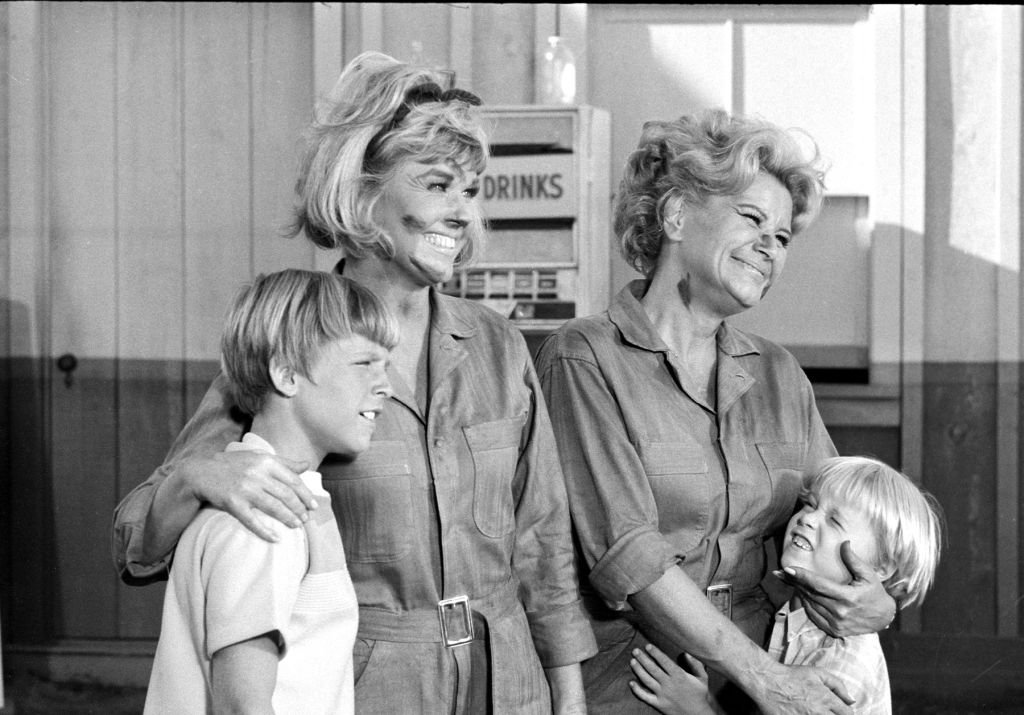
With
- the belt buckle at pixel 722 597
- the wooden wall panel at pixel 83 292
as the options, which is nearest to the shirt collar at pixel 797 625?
the belt buckle at pixel 722 597

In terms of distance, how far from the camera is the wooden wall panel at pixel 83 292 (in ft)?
15.0

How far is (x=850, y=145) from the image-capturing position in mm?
4379

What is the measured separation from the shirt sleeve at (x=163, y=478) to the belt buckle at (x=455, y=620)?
0.40 m

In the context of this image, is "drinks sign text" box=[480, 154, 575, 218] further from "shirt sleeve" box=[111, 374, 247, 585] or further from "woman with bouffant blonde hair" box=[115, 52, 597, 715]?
"shirt sleeve" box=[111, 374, 247, 585]

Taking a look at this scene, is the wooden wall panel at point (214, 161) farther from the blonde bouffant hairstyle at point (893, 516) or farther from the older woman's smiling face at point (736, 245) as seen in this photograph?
the blonde bouffant hairstyle at point (893, 516)

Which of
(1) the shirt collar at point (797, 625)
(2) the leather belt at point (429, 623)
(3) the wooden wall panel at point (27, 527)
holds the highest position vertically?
(2) the leather belt at point (429, 623)

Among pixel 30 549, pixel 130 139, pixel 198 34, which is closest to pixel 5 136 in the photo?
pixel 130 139

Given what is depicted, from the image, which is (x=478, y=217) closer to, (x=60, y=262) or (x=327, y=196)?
(x=327, y=196)

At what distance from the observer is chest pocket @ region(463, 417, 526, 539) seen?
1.92 metres

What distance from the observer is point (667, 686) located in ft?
7.07

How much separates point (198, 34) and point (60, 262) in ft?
3.20

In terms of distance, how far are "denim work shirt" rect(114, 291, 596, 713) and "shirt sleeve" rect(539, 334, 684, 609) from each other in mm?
66

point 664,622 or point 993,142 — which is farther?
point 993,142

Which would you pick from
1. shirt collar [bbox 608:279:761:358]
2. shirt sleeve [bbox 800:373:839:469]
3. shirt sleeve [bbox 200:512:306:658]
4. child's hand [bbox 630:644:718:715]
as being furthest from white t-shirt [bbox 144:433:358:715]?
shirt sleeve [bbox 800:373:839:469]
